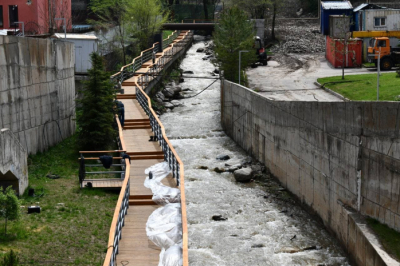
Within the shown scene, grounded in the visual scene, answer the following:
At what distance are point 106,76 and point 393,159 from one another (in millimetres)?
16885

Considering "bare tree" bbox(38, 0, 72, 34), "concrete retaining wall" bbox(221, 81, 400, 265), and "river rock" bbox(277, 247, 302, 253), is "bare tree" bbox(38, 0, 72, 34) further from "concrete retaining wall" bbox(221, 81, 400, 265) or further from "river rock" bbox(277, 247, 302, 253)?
"river rock" bbox(277, 247, 302, 253)

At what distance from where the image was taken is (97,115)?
106 ft

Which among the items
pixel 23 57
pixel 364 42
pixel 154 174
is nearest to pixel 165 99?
pixel 364 42

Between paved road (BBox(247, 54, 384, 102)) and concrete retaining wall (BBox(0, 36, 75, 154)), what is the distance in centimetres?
1399

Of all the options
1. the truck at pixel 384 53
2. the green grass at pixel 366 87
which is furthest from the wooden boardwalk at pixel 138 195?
the truck at pixel 384 53

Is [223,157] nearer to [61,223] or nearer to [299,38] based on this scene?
[61,223]

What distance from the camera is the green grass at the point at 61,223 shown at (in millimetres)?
19234

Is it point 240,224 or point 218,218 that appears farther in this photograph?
point 218,218

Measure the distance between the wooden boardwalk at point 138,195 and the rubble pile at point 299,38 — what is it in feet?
108

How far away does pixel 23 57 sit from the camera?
28.7m

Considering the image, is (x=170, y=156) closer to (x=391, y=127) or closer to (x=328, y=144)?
(x=328, y=144)

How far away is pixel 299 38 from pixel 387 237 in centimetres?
5652

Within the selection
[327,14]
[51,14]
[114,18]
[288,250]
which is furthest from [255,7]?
[288,250]

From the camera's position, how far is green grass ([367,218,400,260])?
1900cm
